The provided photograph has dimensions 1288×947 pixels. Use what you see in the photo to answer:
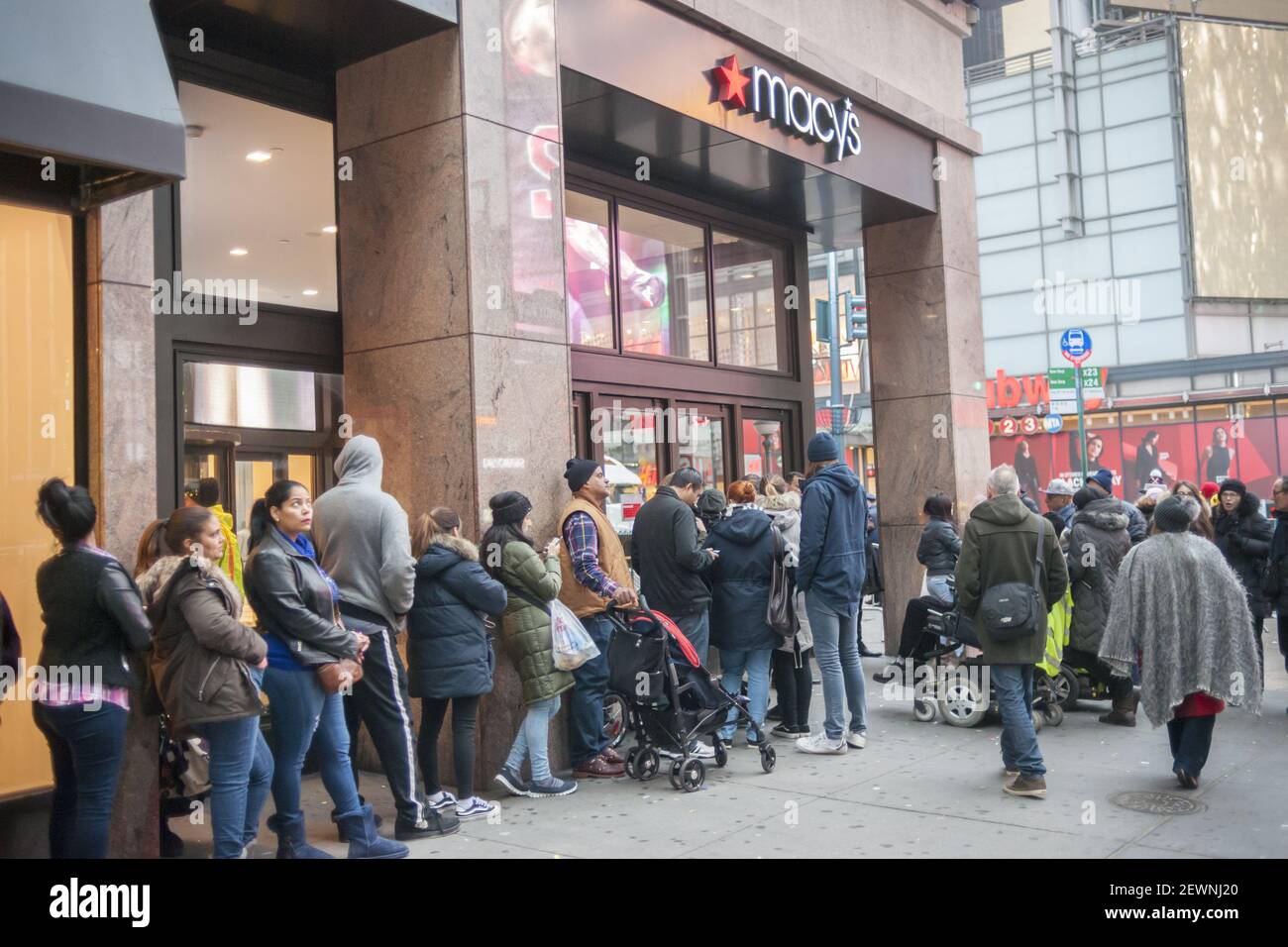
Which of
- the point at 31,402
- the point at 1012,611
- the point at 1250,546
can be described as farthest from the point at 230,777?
the point at 1250,546

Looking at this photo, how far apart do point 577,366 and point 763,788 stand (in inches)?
167

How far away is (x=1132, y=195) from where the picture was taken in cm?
3381

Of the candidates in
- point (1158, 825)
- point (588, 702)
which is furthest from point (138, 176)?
point (1158, 825)

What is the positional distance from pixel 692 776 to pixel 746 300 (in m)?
6.61

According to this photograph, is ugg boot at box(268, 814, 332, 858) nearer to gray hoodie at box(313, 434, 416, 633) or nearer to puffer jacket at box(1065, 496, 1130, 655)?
gray hoodie at box(313, 434, 416, 633)

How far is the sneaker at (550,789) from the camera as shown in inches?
276

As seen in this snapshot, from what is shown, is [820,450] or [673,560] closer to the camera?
[673,560]

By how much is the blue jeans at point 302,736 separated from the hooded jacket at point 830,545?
355 cm

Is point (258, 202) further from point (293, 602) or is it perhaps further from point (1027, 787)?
point (1027, 787)

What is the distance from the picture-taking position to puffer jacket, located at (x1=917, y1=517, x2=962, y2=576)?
9.29 meters

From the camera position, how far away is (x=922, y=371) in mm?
13047

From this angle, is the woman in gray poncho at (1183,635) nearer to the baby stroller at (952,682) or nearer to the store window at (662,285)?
the baby stroller at (952,682)

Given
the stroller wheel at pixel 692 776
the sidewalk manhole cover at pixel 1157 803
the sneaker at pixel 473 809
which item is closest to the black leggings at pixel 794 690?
the stroller wheel at pixel 692 776
